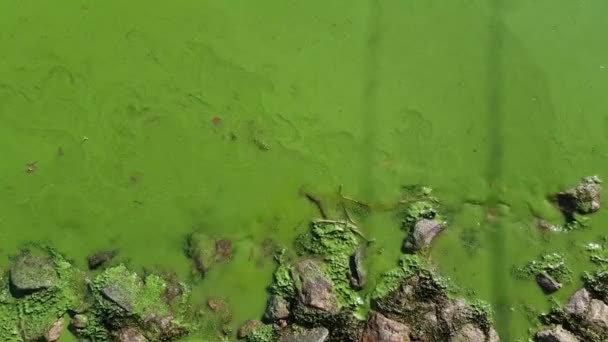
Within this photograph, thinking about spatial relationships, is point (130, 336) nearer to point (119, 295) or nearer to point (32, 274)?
point (119, 295)

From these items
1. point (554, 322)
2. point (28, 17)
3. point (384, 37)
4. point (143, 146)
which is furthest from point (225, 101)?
point (554, 322)

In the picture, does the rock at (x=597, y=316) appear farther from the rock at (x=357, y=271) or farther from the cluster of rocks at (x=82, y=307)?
the cluster of rocks at (x=82, y=307)

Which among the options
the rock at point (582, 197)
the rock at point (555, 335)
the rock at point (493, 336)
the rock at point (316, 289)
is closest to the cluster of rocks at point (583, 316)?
the rock at point (555, 335)

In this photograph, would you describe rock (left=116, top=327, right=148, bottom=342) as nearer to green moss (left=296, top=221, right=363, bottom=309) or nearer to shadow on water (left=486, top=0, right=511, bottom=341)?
green moss (left=296, top=221, right=363, bottom=309)

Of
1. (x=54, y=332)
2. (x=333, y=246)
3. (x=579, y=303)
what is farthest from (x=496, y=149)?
(x=54, y=332)

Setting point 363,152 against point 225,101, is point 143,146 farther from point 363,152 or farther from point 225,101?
point 363,152

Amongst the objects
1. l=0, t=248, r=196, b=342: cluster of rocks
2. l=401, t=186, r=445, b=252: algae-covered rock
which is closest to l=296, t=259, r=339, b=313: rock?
l=401, t=186, r=445, b=252: algae-covered rock
